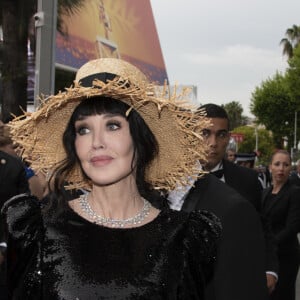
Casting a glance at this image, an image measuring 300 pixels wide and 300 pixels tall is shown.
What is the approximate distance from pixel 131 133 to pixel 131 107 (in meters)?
0.12

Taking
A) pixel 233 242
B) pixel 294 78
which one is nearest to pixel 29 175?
pixel 233 242

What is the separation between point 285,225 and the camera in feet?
18.8

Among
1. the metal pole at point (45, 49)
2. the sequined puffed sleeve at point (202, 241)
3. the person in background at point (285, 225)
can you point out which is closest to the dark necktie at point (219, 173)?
the metal pole at point (45, 49)

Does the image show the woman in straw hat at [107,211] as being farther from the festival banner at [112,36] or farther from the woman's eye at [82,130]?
Answer: the festival banner at [112,36]

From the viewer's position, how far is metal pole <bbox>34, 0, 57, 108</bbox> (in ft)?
12.1

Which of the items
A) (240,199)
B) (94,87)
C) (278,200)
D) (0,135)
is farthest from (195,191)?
(278,200)

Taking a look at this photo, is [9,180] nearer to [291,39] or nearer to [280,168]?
[280,168]

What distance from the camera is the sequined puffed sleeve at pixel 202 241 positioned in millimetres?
2232

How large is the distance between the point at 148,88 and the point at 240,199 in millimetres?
959

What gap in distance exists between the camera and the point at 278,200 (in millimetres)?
5887

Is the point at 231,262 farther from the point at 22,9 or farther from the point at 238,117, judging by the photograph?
the point at 238,117

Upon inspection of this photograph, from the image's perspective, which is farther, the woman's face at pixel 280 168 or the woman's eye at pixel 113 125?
the woman's face at pixel 280 168

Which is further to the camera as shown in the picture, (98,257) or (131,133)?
(131,133)

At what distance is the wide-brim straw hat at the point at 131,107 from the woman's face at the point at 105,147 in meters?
0.10
